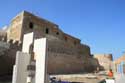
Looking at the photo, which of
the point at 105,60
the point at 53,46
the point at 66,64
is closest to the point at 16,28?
the point at 53,46

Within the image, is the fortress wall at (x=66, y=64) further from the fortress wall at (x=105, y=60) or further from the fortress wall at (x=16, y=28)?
the fortress wall at (x=16, y=28)

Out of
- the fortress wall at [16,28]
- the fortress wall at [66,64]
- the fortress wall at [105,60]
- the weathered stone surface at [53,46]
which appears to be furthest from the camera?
the fortress wall at [105,60]

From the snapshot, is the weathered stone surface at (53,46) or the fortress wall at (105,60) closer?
the weathered stone surface at (53,46)

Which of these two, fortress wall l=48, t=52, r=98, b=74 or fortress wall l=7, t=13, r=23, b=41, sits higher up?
fortress wall l=7, t=13, r=23, b=41

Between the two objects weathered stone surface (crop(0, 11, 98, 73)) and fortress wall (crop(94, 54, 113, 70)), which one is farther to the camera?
fortress wall (crop(94, 54, 113, 70))

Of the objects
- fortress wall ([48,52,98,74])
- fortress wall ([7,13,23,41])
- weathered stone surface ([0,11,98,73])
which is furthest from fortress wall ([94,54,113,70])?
fortress wall ([7,13,23,41])

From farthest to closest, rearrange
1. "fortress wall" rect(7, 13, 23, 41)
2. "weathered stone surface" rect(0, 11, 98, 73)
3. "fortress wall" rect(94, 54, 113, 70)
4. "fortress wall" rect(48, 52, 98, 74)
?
1. "fortress wall" rect(94, 54, 113, 70)
2. "fortress wall" rect(7, 13, 23, 41)
3. "weathered stone surface" rect(0, 11, 98, 73)
4. "fortress wall" rect(48, 52, 98, 74)

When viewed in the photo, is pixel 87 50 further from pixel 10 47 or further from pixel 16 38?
pixel 10 47

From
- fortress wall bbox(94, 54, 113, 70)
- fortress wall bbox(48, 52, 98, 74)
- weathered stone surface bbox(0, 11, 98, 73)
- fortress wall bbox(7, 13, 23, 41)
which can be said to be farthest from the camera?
fortress wall bbox(94, 54, 113, 70)

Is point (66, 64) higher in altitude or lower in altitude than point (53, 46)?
lower

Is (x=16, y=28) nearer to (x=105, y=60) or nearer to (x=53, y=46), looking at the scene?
(x=53, y=46)

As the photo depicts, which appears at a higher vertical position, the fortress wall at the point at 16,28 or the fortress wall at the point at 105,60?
the fortress wall at the point at 16,28

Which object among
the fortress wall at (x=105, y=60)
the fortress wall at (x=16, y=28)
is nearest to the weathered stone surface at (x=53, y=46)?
the fortress wall at (x=16, y=28)

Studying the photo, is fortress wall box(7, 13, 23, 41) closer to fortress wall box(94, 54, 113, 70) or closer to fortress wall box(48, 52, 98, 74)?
fortress wall box(48, 52, 98, 74)
